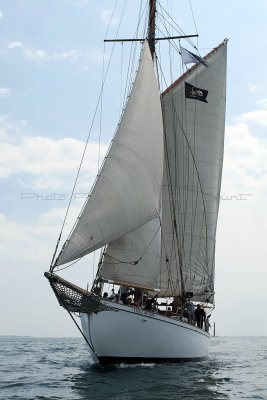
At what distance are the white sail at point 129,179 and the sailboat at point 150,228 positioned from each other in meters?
0.05

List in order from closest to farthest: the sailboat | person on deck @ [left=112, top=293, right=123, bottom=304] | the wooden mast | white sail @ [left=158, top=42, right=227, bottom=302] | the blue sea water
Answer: the blue sea water, the sailboat, person on deck @ [left=112, top=293, right=123, bottom=304], the wooden mast, white sail @ [left=158, top=42, right=227, bottom=302]

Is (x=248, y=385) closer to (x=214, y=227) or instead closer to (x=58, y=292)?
(x=58, y=292)

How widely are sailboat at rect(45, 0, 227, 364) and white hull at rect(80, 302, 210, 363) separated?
0.15 ft

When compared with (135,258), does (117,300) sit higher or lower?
lower

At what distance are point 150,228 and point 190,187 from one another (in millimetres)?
9574

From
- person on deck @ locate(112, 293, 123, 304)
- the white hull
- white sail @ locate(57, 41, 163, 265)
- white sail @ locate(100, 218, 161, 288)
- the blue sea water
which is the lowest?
the blue sea water

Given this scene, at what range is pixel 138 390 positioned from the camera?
18.5 m

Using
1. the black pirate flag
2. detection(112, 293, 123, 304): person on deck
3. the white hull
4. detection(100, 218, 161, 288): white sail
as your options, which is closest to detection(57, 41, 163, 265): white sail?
detection(100, 218, 161, 288): white sail

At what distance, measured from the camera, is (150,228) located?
90.9 ft

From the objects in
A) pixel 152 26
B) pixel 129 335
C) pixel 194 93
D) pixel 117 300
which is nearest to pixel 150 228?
pixel 117 300

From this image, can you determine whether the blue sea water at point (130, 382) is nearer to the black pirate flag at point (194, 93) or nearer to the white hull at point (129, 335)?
the white hull at point (129, 335)

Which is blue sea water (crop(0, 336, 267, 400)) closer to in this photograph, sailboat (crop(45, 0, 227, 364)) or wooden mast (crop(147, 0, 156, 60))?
sailboat (crop(45, 0, 227, 364))

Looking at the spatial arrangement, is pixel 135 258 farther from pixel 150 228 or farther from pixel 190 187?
pixel 190 187

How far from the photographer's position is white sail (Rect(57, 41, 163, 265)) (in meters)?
22.4
